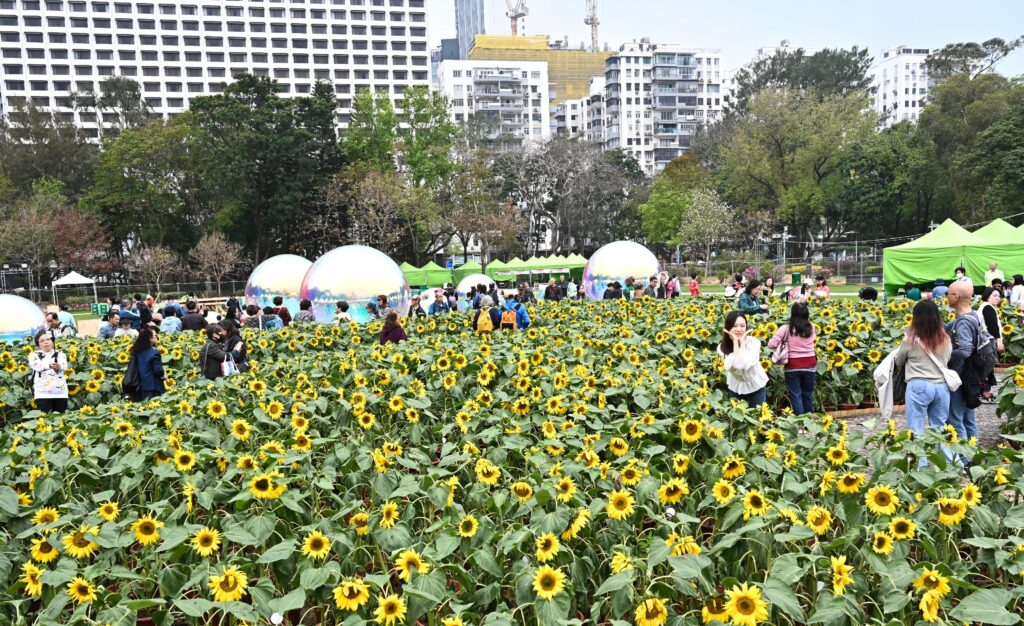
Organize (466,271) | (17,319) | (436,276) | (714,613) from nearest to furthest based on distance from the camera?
(714,613) < (17,319) < (436,276) < (466,271)

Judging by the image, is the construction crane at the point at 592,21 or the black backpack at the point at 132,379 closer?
the black backpack at the point at 132,379

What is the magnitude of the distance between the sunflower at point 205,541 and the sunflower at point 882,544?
2957mm

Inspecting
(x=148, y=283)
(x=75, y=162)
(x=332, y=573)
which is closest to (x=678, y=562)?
(x=332, y=573)

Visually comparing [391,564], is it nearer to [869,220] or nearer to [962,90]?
[962,90]

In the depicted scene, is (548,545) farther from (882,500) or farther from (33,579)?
(33,579)

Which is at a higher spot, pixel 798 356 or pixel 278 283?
pixel 278 283

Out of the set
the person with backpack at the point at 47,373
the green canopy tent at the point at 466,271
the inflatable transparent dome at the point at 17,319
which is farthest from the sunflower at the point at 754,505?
the green canopy tent at the point at 466,271

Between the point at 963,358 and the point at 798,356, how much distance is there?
1655 mm

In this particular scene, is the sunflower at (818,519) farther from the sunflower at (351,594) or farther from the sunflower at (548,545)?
the sunflower at (351,594)

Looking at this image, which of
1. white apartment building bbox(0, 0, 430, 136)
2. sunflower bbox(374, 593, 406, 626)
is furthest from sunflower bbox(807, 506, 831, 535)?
white apartment building bbox(0, 0, 430, 136)

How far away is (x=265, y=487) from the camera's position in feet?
12.6

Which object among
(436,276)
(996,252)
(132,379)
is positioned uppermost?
(996,252)

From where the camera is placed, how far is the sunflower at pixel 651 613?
2680 millimetres

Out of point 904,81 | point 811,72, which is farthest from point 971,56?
point 904,81
